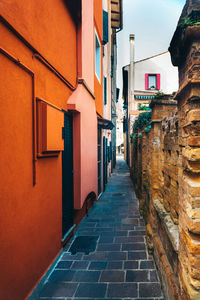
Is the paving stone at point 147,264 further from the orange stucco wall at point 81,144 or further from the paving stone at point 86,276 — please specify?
the orange stucco wall at point 81,144

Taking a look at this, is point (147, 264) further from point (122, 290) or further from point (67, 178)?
point (67, 178)

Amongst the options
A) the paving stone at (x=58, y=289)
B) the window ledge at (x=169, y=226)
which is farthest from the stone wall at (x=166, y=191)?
the paving stone at (x=58, y=289)

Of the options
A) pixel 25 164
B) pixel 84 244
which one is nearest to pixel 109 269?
pixel 84 244

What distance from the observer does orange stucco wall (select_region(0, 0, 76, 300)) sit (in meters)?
2.14

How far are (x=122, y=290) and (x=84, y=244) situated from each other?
1.54 m

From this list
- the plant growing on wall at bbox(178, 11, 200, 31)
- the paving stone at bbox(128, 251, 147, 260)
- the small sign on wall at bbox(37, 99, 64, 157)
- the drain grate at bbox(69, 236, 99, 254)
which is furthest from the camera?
the drain grate at bbox(69, 236, 99, 254)

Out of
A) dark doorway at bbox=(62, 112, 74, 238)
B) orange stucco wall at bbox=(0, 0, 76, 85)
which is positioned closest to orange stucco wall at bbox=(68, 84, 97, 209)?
dark doorway at bbox=(62, 112, 74, 238)

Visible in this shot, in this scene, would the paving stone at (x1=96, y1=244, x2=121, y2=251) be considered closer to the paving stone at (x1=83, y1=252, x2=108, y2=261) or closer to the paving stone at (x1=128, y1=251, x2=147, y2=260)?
the paving stone at (x1=83, y1=252, x2=108, y2=261)

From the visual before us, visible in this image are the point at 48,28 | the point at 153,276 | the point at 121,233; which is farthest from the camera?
the point at 121,233

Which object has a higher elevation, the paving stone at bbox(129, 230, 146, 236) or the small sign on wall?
the small sign on wall

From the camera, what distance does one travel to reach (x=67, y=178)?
4293mm

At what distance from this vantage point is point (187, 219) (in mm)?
1545

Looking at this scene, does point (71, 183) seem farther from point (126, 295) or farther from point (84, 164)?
point (126, 295)

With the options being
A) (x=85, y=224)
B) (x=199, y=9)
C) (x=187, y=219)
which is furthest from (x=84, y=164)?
(x=199, y=9)
